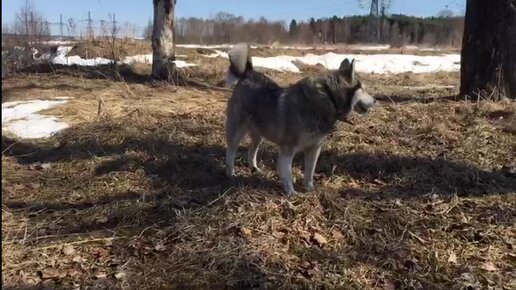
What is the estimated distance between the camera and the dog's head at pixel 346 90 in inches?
206

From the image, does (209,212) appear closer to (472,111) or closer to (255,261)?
(255,261)

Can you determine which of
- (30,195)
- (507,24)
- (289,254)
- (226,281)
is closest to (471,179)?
(289,254)

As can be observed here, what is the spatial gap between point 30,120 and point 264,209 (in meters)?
5.85

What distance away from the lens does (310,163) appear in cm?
554

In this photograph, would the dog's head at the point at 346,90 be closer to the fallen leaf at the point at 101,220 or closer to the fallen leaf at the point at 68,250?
the fallen leaf at the point at 101,220

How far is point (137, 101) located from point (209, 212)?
5.78 metres

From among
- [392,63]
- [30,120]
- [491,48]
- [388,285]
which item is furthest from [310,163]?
[392,63]

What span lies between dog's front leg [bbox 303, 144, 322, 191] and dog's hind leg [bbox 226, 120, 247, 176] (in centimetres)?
79

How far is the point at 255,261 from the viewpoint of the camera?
4.01 m

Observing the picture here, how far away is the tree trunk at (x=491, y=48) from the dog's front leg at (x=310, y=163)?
4.23 meters

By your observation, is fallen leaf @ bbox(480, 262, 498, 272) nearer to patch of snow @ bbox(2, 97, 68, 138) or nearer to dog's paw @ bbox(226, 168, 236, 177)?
dog's paw @ bbox(226, 168, 236, 177)

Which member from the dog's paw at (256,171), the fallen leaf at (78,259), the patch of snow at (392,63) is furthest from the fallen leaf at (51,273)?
the patch of snow at (392,63)

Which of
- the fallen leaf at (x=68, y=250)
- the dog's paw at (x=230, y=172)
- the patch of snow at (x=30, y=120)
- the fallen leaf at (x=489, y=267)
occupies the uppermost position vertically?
the patch of snow at (x=30, y=120)

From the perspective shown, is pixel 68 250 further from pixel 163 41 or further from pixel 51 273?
pixel 163 41
